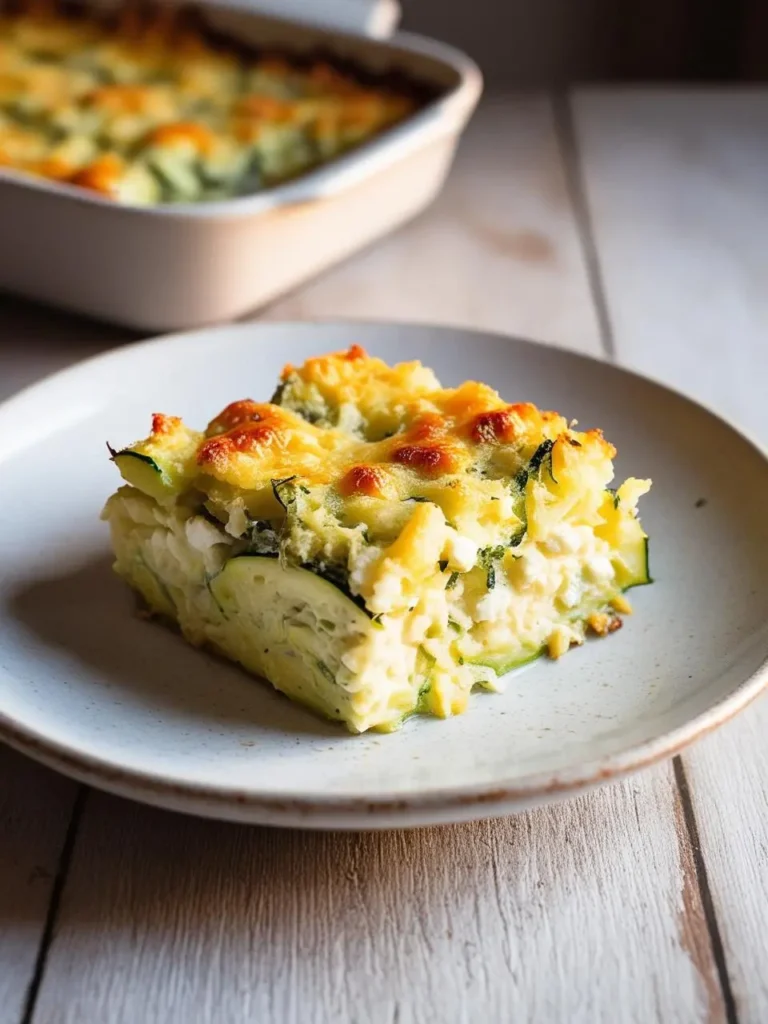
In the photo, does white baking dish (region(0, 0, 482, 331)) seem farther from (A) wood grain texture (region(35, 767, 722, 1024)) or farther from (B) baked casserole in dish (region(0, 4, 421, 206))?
(A) wood grain texture (region(35, 767, 722, 1024))

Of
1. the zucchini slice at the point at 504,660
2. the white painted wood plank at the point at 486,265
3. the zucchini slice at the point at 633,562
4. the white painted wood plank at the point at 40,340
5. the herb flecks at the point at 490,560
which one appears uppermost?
the herb flecks at the point at 490,560

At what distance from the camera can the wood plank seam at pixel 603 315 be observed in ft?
4.44

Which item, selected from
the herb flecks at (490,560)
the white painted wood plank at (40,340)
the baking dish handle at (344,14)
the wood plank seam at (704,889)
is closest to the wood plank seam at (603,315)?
the wood plank seam at (704,889)

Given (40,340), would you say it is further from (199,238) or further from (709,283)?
(709,283)

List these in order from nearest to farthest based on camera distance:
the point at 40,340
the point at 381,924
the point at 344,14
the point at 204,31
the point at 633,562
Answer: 1. the point at 381,924
2. the point at 633,562
3. the point at 40,340
4. the point at 344,14
5. the point at 204,31

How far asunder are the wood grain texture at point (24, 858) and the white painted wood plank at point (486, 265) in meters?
1.26

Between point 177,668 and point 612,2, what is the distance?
370cm

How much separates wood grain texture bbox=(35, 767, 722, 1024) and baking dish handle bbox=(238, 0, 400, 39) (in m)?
2.02

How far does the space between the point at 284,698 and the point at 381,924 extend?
279 mm

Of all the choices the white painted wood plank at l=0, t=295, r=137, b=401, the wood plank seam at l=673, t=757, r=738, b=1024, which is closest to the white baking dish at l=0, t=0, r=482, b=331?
the white painted wood plank at l=0, t=295, r=137, b=401

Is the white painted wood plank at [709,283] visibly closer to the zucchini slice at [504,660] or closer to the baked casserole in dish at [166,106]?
the zucchini slice at [504,660]

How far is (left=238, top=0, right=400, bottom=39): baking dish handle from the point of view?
3.02 meters

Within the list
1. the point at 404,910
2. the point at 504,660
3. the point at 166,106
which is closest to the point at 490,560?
the point at 504,660

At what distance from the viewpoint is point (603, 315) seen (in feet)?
8.92
